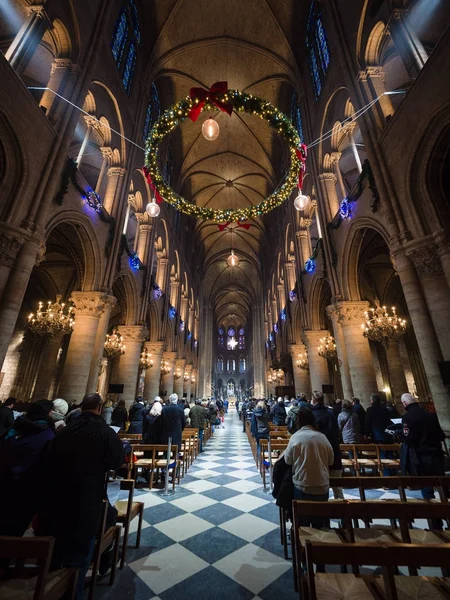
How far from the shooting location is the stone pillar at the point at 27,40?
6.21 metres

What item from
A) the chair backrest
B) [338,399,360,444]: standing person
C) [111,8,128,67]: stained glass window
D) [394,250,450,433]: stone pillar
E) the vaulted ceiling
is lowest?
the chair backrest

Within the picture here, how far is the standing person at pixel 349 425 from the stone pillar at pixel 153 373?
1085cm

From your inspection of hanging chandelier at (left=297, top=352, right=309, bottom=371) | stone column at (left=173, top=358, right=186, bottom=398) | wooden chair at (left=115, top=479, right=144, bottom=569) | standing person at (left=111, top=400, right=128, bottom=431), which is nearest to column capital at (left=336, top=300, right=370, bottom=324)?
hanging chandelier at (left=297, top=352, right=309, bottom=371)

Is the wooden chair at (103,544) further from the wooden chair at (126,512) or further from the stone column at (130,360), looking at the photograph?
the stone column at (130,360)

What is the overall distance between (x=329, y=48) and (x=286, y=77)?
5.46 metres

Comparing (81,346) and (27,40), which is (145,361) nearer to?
(81,346)

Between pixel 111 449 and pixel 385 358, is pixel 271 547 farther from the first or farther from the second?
pixel 385 358

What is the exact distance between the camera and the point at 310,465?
273cm

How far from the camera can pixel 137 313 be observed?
12.6 m

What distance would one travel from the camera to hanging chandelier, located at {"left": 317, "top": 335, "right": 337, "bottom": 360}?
11812 mm

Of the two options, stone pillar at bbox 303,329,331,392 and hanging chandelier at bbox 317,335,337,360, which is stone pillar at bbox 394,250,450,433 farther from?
stone pillar at bbox 303,329,331,392

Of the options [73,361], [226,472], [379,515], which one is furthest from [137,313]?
[379,515]

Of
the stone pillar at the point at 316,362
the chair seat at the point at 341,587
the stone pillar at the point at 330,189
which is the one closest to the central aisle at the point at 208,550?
the chair seat at the point at 341,587

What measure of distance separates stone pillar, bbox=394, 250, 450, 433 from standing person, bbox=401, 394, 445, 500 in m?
1.81
